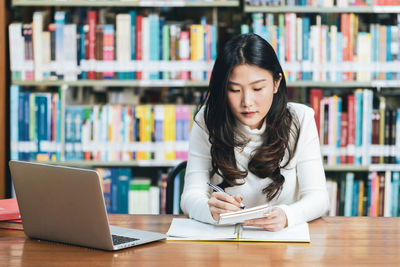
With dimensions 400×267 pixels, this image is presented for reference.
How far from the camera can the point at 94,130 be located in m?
3.05

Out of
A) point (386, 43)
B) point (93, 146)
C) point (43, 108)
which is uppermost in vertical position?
point (386, 43)

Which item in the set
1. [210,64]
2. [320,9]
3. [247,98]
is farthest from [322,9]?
[247,98]

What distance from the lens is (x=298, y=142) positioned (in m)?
1.91

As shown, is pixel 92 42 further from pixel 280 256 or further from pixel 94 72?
pixel 280 256

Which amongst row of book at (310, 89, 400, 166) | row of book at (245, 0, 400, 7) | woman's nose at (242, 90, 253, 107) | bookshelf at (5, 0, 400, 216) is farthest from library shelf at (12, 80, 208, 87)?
woman's nose at (242, 90, 253, 107)

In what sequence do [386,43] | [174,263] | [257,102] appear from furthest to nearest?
[386,43], [257,102], [174,263]

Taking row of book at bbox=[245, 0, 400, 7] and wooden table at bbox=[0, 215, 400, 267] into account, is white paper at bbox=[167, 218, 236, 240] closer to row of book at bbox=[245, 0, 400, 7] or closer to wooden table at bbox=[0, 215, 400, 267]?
wooden table at bbox=[0, 215, 400, 267]

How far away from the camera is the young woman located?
5.88 ft

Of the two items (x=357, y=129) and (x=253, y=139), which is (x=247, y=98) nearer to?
(x=253, y=139)

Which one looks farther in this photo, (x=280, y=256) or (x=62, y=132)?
(x=62, y=132)

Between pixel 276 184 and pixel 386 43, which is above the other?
pixel 386 43

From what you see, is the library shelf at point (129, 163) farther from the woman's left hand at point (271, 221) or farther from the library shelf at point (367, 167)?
the woman's left hand at point (271, 221)

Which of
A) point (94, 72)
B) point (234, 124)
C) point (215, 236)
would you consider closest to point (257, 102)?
point (234, 124)

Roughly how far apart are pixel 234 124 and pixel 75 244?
707 mm
